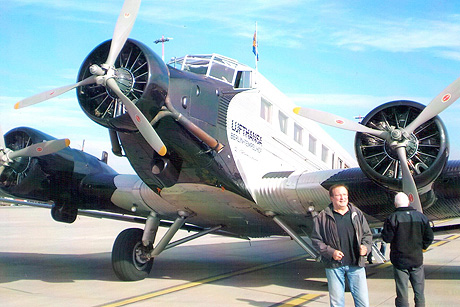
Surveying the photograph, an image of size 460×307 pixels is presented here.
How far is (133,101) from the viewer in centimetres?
720

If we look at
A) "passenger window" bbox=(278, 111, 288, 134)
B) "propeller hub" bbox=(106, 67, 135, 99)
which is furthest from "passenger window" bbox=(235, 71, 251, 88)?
"propeller hub" bbox=(106, 67, 135, 99)

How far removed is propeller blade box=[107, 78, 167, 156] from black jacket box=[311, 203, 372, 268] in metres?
3.14

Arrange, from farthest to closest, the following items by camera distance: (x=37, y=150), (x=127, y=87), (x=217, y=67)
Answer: (x=37, y=150) → (x=217, y=67) → (x=127, y=87)

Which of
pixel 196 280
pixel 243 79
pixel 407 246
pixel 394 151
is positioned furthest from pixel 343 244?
pixel 196 280

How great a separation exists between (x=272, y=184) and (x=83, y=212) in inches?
211

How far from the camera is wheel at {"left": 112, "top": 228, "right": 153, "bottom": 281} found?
9.68 meters

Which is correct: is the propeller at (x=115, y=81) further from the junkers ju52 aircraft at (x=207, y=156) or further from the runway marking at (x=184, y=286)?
the runway marking at (x=184, y=286)

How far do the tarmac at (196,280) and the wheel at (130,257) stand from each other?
0.74ft

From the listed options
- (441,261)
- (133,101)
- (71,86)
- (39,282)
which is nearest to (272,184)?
(133,101)

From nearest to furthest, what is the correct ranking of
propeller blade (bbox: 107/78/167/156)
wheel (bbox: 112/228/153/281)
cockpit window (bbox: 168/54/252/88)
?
1. propeller blade (bbox: 107/78/167/156)
2. cockpit window (bbox: 168/54/252/88)
3. wheel (bbox: 112/228/153/281)

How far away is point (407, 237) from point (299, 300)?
256 cm

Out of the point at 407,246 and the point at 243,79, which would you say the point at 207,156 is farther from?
the point at 407,246

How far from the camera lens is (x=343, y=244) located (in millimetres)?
5117

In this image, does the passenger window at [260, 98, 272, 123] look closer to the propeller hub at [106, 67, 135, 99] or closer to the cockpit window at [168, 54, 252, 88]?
the cockpit window at [168, 54, 252, 88]
